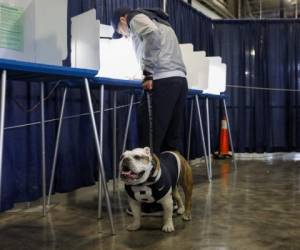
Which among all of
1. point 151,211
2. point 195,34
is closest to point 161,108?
point 151,211

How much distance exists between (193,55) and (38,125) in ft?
5.87

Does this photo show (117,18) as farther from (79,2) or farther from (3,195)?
(3,195)

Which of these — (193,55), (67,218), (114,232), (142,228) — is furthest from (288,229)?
(193,55)

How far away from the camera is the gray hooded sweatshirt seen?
8.26ft

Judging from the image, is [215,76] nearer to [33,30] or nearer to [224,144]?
[224,144]

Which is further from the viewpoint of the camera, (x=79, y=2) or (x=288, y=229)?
(x=79, y=2)

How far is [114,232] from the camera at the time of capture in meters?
2.29

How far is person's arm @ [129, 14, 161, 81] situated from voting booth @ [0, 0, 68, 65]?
0.43 metres

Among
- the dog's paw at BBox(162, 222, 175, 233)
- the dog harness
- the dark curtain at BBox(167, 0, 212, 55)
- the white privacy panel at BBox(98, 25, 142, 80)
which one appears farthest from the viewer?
the dark curtain at BBox(167, 0, 212, 55)

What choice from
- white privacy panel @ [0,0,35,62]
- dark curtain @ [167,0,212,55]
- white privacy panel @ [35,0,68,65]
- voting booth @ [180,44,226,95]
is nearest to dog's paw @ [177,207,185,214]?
white privacy panel @ [35,0,68,65]

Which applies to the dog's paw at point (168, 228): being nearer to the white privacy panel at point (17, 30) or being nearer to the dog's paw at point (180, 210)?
the dog's paw at point (180, 210)

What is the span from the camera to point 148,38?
2.53 metres

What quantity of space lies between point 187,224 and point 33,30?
1.37 metres

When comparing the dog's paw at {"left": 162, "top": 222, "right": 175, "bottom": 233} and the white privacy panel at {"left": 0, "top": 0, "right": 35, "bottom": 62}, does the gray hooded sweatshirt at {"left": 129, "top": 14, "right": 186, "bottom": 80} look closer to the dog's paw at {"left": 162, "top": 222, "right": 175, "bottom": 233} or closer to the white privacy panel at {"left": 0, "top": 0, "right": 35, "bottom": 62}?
the white privacy panel at {"left": 0, "top": 0, "right": 35, "bottom": 62}
